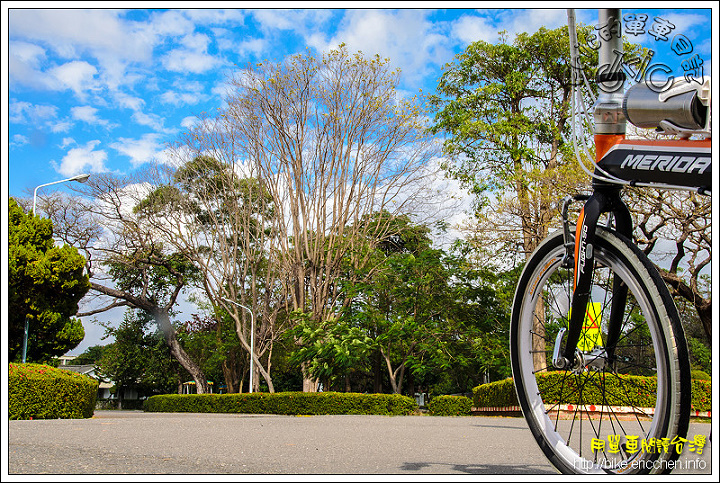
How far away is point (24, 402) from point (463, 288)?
13.1 m

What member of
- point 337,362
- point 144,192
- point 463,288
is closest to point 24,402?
point 337,362

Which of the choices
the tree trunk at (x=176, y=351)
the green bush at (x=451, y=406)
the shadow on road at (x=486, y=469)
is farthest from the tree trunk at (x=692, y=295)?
the tree trunk at (x=176, y=351)

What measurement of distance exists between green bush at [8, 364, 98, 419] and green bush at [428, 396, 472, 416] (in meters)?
10.4

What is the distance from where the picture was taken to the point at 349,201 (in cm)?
1973

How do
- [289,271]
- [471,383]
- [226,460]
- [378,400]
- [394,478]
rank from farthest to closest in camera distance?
1. [471,383]
2. [289,271]
3. [378,400]
4. [226,460]
5. [394,478]

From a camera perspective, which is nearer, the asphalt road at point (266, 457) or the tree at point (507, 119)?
the asphalt road at point (266, 457)

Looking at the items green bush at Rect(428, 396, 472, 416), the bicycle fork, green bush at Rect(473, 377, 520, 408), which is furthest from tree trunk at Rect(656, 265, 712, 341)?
the bicycle fork

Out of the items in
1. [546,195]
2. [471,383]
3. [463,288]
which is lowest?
[471,383]

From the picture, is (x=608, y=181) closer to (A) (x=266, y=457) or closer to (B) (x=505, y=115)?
(A) (x=266, y=457)

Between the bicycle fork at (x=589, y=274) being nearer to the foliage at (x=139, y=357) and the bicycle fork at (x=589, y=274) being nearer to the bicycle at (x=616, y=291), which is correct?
the bicycle at (x=616, y=291)

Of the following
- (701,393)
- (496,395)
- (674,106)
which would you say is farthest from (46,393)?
(701,393)

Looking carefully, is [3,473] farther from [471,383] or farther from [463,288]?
[471,383]

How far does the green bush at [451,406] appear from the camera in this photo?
58.4 feet

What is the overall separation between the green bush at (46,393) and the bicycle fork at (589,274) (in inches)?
436
